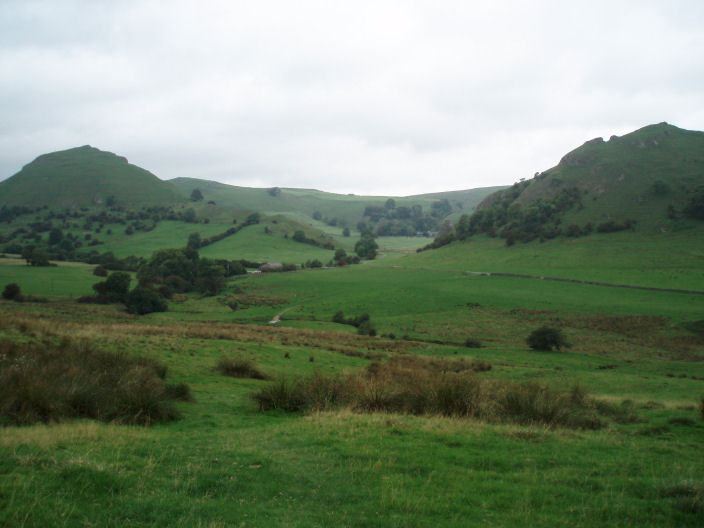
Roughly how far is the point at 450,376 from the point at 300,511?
9.56 m

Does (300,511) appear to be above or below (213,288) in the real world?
above

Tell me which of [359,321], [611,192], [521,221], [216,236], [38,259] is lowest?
[359,321]

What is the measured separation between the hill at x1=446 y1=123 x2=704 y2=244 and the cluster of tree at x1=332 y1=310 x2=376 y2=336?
234ft

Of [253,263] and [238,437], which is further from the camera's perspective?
[253,263]

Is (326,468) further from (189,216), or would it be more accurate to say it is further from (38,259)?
(189,216)

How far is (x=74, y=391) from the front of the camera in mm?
11648

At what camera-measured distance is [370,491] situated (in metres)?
7.12

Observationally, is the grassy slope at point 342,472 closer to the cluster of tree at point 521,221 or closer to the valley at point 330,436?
the valley at point 330,436

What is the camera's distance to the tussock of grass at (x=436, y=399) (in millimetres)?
13047

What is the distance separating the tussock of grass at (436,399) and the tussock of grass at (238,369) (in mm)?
7126

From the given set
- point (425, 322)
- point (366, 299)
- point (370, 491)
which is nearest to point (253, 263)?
point (366, 299)

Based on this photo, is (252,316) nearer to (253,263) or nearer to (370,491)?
(253,263)

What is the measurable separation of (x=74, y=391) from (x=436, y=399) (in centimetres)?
998

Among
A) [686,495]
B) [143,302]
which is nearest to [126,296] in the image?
[143,302]
